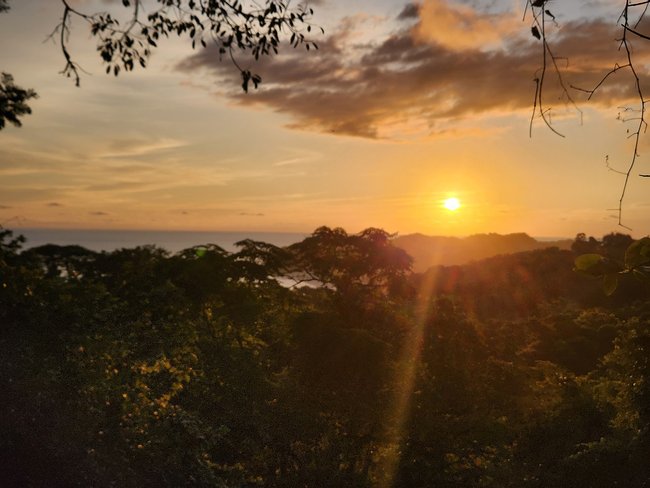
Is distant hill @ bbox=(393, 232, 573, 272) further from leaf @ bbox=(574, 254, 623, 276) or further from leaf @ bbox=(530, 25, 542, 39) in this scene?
leaf @ bbox=(574, 254, 623, 276)

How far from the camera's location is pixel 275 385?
544 inches

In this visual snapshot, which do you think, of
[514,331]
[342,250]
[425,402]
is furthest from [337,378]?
[514,331]

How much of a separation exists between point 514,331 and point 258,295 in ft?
61.0

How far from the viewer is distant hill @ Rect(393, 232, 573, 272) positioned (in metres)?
137

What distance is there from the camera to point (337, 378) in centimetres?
1620

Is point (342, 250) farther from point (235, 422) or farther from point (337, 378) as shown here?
point (235, 422)

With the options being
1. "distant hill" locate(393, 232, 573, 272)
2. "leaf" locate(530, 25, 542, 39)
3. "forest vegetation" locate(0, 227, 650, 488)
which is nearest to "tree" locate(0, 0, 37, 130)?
"forest vegetation" locate(0, 227, 650, 488)

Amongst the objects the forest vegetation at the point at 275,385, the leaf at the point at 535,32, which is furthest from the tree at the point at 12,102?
the leaf at the point at 535,32

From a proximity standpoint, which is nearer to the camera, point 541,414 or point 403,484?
point 403,484

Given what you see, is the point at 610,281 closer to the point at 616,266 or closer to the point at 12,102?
the point at 616,266

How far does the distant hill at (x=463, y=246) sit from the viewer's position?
137250 mm

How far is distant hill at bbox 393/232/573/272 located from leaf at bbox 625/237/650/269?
403 feet

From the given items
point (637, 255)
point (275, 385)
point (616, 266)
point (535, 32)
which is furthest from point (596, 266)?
point (275, 385)

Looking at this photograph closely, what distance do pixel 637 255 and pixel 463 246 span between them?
15734 cm
